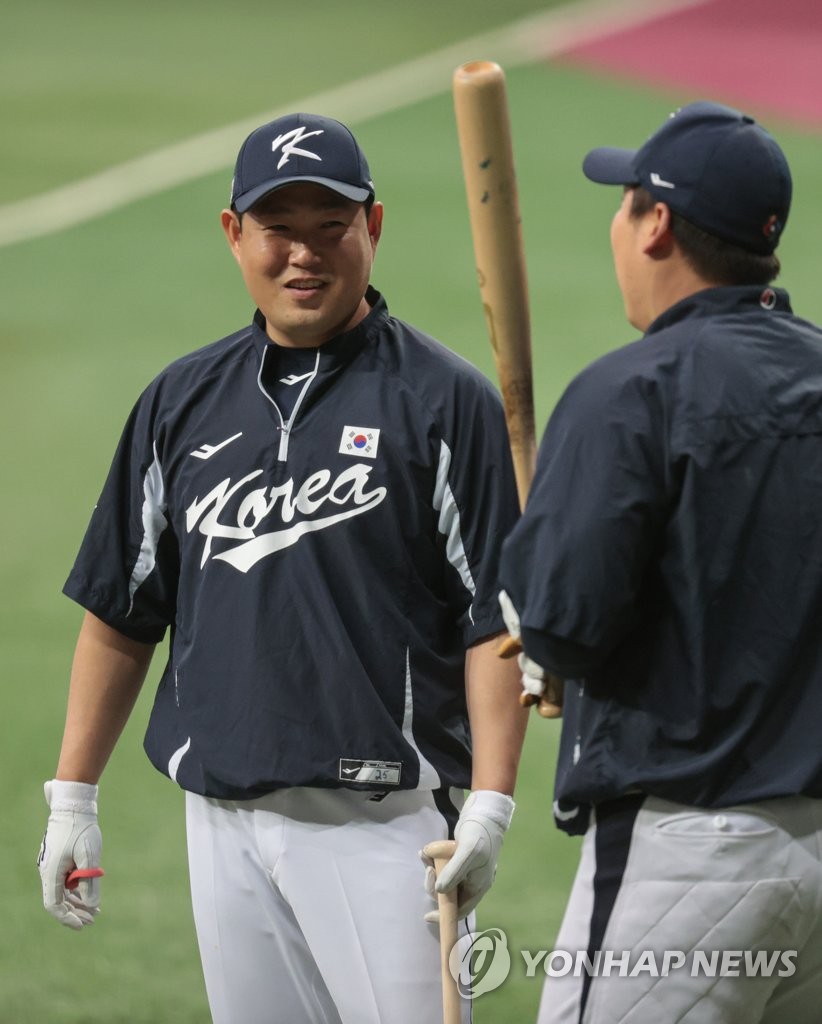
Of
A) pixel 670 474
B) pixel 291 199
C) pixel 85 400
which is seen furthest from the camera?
pixel 85 400

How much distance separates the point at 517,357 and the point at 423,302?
717cm

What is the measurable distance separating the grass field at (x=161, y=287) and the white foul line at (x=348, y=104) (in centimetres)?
16

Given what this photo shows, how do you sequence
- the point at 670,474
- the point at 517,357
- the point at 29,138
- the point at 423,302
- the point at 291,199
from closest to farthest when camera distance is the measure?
1. the point at 670,474
2. the point at 517,357
3. the point at 291,199
4. the point at 423,302
5. the point at 29,138

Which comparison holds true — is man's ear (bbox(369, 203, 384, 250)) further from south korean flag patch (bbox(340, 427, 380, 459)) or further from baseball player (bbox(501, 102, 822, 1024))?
baseball player (bbox(501, 102, 822, 1024))

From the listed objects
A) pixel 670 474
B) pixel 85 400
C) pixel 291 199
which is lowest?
pixel 85 400

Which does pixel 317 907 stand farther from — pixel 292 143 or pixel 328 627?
pixel 292 143

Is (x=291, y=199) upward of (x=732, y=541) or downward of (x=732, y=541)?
upward

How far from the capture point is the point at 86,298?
34.7 feet

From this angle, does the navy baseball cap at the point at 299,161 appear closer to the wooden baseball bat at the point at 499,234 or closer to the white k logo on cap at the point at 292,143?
the white k logo on cap at the point at 292,143

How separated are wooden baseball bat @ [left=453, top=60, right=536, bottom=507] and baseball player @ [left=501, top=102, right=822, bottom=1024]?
342mm

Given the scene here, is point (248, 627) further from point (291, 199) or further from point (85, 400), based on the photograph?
point (85, 400)

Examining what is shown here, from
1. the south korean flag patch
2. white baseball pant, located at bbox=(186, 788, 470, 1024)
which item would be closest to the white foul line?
the south korean flag patch

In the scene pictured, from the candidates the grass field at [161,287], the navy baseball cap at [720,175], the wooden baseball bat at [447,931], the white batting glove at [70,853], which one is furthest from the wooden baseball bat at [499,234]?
the grass field at [161,287]

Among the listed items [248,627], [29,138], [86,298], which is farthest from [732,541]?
[29,138]
